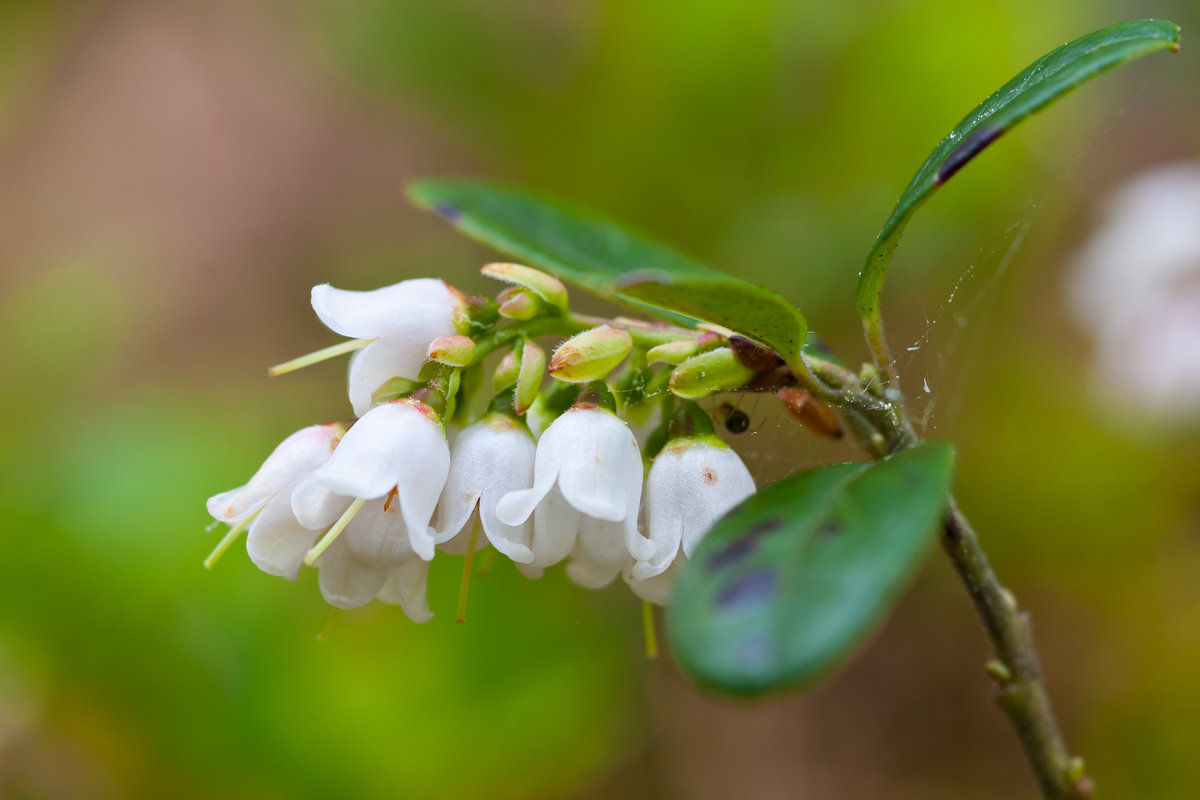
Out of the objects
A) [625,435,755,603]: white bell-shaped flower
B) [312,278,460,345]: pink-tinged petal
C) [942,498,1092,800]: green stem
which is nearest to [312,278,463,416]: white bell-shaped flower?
[312,278,460,345]: pink-tinged petal

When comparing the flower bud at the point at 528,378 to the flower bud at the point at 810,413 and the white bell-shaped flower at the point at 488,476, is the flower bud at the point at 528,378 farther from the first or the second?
the flower bud at the point at 810,413

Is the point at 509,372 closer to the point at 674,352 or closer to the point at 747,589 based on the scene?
the point at 674,352

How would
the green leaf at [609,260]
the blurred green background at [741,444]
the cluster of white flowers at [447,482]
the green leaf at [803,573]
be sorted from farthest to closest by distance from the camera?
the blurred green background at [741,444] < the cluster of white flowers at [447,482] < the green leaf at [609,260] < the green leaf at [803,573]

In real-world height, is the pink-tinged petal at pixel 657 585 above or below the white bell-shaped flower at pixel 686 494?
below

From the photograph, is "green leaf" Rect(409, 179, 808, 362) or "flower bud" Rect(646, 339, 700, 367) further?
"flower bud" Rect(646, 339, 700, 367)

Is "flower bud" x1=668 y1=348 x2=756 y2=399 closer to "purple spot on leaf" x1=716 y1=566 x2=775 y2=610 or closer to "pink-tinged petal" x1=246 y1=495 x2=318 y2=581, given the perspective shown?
"purple spot on leaf" x1=716 y1=566 x2=775 y2=610

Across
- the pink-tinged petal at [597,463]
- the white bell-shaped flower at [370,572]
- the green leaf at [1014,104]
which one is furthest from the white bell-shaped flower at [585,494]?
the green leaf at [1014,104]
